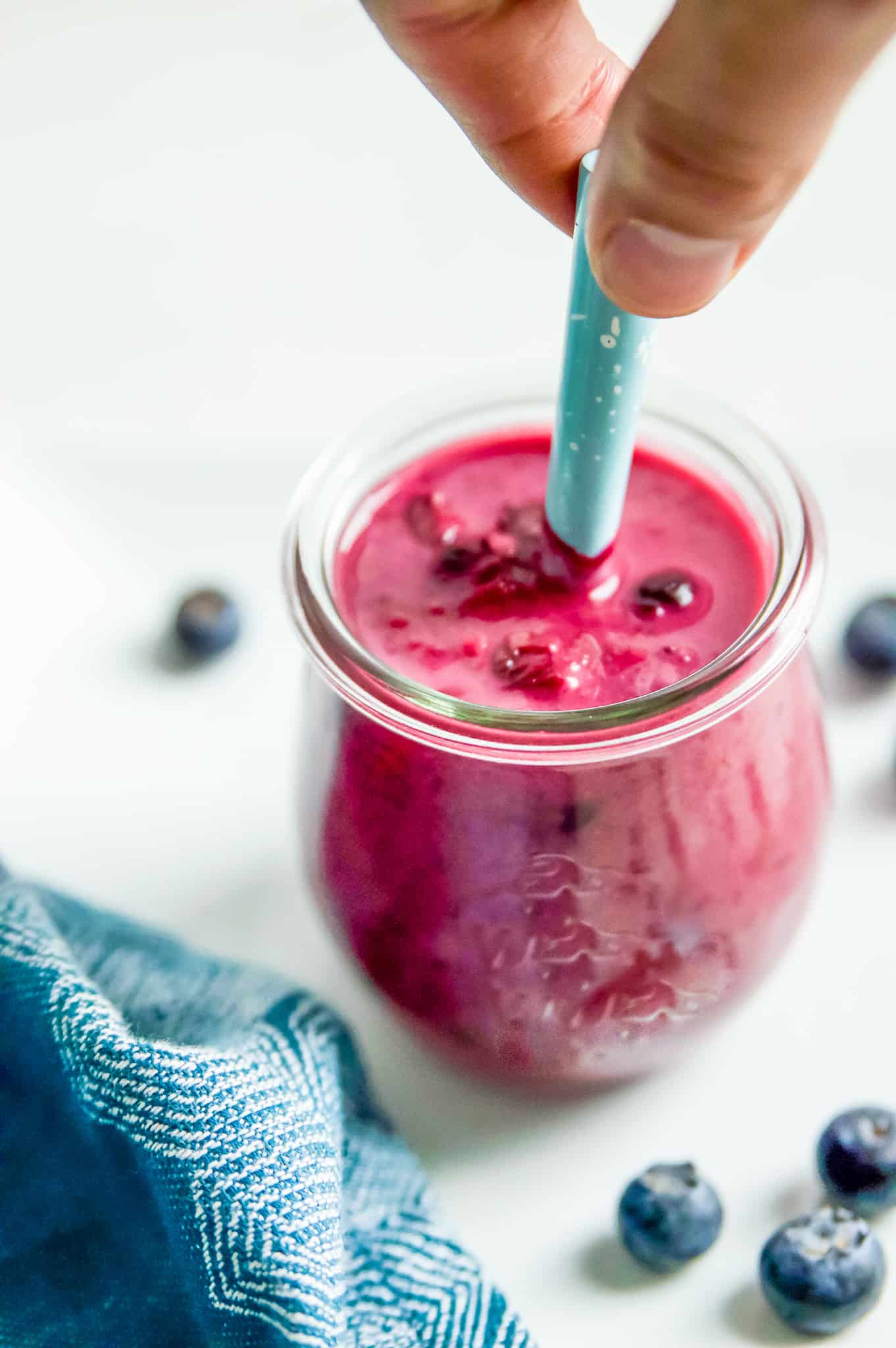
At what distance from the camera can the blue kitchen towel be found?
31.6 inches

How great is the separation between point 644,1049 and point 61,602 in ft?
2.42

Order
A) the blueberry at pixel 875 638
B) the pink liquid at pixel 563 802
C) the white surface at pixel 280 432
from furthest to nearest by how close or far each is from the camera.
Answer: the blueberry at pixel 875 638
the white surface at pixel 280 432
the pink liquid at pixel 563 802

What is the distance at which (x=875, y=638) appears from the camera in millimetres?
1264

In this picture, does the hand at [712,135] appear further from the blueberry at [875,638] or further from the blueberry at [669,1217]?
the blueberry at [875,638]

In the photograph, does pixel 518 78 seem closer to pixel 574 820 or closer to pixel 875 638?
pixel 574 820

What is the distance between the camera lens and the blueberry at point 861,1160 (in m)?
0.95

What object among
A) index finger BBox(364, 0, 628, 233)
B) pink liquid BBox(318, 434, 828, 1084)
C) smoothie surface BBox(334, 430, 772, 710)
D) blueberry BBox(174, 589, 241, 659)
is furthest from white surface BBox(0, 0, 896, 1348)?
index finger BBox(364, 0, 628, 233)

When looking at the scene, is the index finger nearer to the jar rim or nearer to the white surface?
the jar rim

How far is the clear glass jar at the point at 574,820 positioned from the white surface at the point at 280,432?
12 cm

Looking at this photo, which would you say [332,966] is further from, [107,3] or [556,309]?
[107,3]

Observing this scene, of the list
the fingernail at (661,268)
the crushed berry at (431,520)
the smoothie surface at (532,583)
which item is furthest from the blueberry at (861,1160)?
the fingernail at (661,268)

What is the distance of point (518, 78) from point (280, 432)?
0.74 metres

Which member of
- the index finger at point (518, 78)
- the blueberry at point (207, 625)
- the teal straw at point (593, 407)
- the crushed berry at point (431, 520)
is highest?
the index finger at point (518, 78)

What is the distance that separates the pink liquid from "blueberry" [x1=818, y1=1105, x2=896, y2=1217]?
13cm
